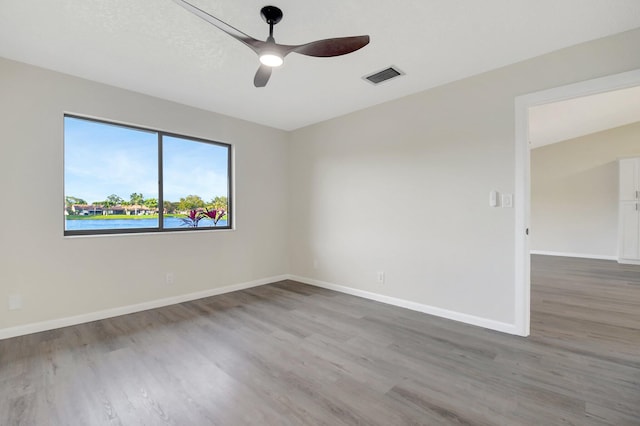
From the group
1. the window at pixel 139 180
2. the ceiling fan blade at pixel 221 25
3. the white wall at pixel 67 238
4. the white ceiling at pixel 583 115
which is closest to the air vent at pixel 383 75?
the ceiling fan blade at pixel 221 25

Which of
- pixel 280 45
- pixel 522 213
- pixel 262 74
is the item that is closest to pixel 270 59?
pixel 280 45

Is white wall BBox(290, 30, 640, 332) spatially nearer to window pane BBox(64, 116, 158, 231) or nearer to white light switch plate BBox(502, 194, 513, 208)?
white light switch plate BBox(502, 194, 513, 208)

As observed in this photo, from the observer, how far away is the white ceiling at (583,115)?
163 inches

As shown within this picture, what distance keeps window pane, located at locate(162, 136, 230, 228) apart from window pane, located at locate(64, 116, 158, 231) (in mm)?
157

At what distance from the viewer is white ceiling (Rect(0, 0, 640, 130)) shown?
1.87m

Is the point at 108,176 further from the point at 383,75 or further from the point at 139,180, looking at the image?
the point at 383,75

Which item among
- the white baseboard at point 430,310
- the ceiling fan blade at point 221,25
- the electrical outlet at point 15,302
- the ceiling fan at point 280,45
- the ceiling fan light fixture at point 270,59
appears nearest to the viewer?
the ceiling fan blade at point 221,25

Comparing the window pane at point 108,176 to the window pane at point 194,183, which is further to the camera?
the window pane at point 194,183

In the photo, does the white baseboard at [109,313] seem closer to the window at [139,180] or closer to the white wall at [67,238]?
the white wall at [67,238]

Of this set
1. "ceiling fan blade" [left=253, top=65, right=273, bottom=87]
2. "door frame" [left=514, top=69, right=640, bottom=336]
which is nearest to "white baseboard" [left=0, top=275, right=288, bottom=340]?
"ceiling fan blade" [left=253, top=65, right=273, bottom=87]

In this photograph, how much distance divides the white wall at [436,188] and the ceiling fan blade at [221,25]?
221 centimetres

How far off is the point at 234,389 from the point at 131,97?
128 inches

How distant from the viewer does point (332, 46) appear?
5.76 ft

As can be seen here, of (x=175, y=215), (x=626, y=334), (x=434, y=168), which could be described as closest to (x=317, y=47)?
(x=434, y=168)
